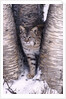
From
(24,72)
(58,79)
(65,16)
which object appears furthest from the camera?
(24,72)

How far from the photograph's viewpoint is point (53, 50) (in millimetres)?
1885

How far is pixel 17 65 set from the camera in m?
1.97

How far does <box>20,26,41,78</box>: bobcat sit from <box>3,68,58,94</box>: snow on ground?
5 cm

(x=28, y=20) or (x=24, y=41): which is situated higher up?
(x=28, y=20)

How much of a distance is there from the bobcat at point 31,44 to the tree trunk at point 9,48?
7cm

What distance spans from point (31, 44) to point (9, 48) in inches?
7.3

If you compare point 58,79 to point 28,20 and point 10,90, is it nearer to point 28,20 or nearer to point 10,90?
point 10,90

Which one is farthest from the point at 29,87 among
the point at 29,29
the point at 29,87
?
the point at 29,29

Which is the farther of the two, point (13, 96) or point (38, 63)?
point (38, 63)

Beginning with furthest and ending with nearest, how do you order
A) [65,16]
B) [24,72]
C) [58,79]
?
[24,72] < [58,79] < [65,16]

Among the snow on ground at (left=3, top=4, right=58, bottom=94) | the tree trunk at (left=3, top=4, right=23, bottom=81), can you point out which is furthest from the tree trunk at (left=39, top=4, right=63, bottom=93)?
the tree trunk at (left=3, top=4, right=23, bottom=81)

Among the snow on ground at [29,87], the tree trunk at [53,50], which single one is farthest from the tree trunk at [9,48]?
the tree trunk at [53,50]

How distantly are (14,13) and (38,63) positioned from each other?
0.42 m

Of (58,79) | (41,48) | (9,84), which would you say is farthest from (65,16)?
(9,84)
